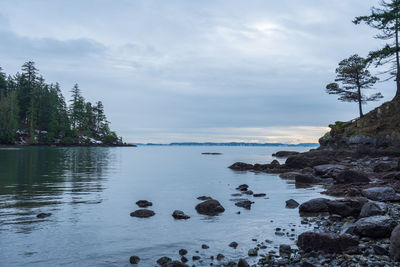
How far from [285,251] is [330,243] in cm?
127

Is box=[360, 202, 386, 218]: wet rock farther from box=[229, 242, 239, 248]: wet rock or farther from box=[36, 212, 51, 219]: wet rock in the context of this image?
box=[36, 212, 51, 219]: wet rock

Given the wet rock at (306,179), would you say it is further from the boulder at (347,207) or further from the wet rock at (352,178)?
the boulder at (347,207)

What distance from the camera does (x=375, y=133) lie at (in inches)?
1604

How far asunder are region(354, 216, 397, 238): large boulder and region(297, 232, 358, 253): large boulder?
1.08 m

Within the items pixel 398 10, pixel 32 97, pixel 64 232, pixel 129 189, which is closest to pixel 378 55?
pixel 398 10

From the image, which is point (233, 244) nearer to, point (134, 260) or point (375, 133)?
point (134, 260)

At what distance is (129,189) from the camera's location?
22.7 metres

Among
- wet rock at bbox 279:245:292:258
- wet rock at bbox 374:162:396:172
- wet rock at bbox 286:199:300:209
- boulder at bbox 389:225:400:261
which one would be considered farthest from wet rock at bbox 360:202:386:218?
wet rock at bbox 374:162:396:172

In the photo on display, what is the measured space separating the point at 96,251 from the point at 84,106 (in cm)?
13879

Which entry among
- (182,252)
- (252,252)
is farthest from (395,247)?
(182,252)

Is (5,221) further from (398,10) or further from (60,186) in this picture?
(398,10)

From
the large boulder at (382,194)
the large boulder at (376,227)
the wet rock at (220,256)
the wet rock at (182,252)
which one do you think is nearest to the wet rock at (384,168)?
the large boulder at (382,194)

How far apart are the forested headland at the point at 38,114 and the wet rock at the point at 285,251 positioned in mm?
111549

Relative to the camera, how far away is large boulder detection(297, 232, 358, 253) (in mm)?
8062
